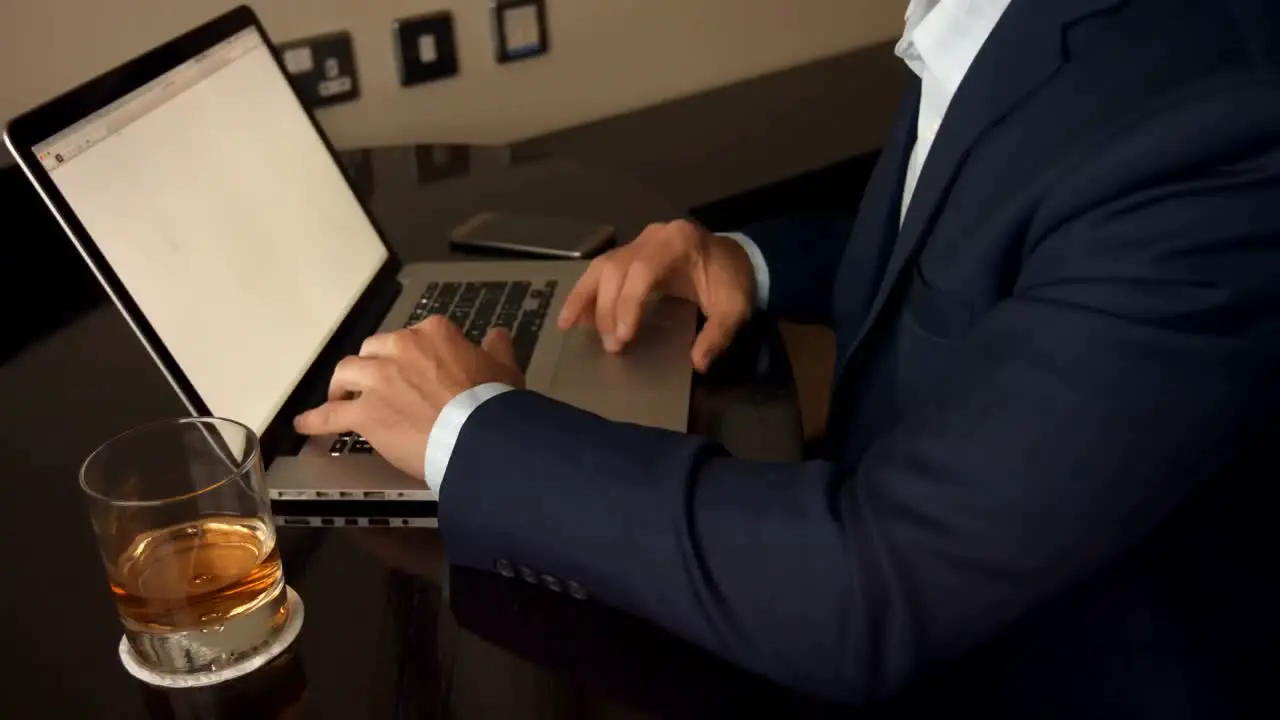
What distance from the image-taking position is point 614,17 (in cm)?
176

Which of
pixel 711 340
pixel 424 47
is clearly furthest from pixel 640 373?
pixel 424 47

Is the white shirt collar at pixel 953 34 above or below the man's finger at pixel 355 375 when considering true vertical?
above

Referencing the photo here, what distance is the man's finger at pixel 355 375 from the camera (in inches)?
31.6

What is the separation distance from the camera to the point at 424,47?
157 cm

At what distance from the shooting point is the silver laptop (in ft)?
2.60

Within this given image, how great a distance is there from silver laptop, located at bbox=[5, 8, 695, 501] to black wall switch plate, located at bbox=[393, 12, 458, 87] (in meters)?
0.47

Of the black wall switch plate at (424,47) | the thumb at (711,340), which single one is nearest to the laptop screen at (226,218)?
the thumb at (711,340)

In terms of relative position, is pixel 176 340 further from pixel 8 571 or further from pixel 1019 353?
pixel 1019 353

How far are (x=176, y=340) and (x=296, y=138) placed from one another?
329 millimetres

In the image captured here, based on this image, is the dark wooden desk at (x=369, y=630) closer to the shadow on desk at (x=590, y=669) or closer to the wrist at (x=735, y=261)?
the shadow on desk at (x=590, y=669)

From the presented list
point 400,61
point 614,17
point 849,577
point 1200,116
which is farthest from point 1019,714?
point 614,17

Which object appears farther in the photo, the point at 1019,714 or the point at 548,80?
the point at 548,80

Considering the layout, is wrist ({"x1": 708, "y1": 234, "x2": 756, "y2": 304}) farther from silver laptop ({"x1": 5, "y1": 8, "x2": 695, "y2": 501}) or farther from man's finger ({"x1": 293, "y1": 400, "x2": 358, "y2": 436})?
man's finger ({"x1": 293, "y1": 400, "x2": 358, "y2": 436})

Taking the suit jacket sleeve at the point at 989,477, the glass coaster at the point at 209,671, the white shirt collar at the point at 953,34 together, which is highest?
the white shirt collar at the point at 953,34
